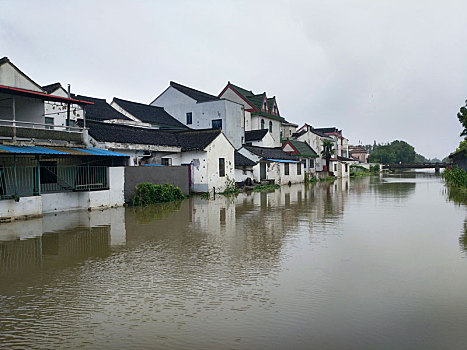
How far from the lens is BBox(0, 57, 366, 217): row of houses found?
15.2 m

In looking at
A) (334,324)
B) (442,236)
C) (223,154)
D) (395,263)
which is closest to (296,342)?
(334,324)

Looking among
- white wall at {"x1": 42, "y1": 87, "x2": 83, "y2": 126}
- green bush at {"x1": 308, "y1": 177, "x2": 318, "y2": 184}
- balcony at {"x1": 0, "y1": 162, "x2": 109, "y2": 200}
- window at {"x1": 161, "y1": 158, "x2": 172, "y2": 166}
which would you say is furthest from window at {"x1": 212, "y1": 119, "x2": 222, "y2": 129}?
balcony at {"x1": 0, "y1": 162, "x2": 109, "y2": 200}

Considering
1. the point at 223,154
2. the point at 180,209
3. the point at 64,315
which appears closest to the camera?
the point at 64,315

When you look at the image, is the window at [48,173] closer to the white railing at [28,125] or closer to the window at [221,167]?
the white railing at [28,125]

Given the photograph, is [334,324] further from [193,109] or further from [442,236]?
[193,109]

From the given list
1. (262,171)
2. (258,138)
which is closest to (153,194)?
(262,171)

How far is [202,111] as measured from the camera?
121ft

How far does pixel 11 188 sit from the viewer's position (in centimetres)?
1452

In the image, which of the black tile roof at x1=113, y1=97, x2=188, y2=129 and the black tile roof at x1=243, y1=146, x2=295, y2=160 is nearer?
the black tile roof at x1=113, y1=97, x2=188, y2=129

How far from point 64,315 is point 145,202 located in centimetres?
1350

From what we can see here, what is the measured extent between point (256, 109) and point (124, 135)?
77.1 ft

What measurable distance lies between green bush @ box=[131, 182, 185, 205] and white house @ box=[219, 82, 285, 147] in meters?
20.8

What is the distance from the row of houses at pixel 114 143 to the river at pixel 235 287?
3761mm

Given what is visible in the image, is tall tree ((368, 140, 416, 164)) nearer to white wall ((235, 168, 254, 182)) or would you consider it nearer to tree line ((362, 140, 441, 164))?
tree line ((362, 140, 441, 164))
